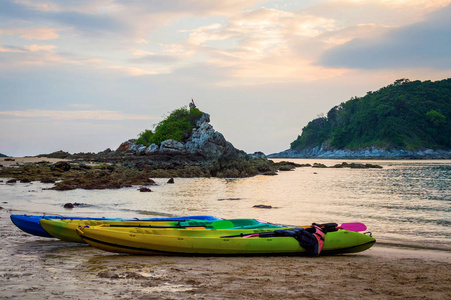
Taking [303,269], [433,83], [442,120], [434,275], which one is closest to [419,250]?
[434,275]

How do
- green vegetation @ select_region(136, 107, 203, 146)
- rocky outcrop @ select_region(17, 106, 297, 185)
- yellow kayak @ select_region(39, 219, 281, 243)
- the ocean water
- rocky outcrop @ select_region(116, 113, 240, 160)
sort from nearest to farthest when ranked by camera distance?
1. yellow kayak @ select_region(39, 219, 281, 243)
2. the ocean water
3. rocky outcrop @ select_region(17, 106, 297, 185)
4. rocky outcrop @ select_region(116, 113, 240, 160)
5. green vegetation @ select_region(136, 107, 203, 146)

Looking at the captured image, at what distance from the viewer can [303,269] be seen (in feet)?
25.4

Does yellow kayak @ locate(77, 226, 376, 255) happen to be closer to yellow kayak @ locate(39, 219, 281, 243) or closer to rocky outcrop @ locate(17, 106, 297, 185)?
yellow kayak @ locate(39, 219, 281, 243)

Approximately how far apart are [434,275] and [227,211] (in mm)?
11324

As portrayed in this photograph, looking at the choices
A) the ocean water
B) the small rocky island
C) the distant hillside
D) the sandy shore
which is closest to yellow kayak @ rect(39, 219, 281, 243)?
the sandy shore

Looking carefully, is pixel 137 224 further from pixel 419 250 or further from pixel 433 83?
pixel 433 83

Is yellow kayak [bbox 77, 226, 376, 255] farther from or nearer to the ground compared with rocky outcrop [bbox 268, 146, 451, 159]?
nearer to the ground

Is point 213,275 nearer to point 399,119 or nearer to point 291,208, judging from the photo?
point 291,208

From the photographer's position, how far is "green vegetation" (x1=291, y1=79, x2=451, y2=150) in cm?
12736

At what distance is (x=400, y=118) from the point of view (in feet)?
434

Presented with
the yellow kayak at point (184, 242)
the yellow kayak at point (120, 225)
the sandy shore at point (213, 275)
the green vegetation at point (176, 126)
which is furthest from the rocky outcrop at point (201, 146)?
the sandy shore at point (213, 275)

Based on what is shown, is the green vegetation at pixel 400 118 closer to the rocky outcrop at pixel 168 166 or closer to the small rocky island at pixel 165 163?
the small rocky island at pixel 165 163

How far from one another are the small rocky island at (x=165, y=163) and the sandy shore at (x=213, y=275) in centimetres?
1817

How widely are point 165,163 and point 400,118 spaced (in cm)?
10671
